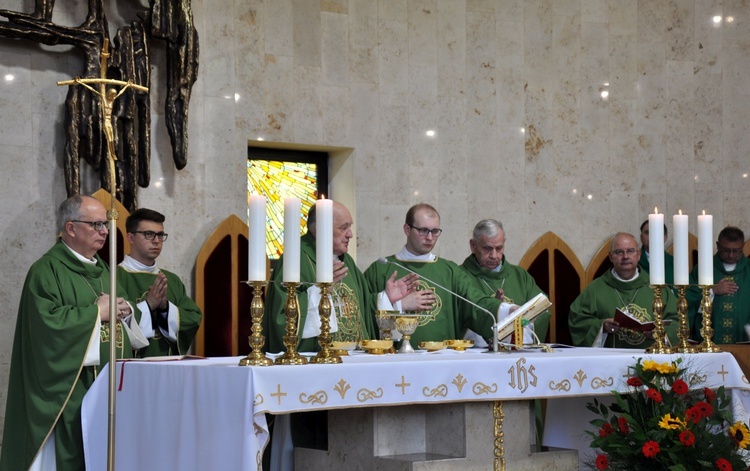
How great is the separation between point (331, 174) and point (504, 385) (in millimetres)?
4385

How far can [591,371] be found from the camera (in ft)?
16.8

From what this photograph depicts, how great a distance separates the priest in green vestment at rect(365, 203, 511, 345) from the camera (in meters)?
6.53

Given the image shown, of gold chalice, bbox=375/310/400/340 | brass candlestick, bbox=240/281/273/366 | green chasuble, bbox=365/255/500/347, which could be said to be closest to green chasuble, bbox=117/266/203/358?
green chasuble, bbox=365/255/500/347

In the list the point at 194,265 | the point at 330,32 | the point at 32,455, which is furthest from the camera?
the point at 330,32

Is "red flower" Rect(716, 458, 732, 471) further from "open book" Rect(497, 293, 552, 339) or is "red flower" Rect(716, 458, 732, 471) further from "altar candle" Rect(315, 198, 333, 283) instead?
"altar candle" Rect(315, 198, 333, 283)

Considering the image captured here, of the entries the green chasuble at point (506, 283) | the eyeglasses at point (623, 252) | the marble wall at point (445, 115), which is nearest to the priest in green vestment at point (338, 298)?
the green chasuble at point (506, 283)

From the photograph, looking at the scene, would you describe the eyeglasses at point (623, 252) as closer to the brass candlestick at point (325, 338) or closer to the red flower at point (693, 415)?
the red flower at point (693, 415)

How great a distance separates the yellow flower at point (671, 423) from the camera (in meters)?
4.74

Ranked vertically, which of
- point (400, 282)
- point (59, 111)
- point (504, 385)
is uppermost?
point (59, 111)

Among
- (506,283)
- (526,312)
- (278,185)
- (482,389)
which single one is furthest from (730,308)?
(482,389)

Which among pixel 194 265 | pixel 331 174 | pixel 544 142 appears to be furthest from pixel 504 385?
pixel 544 142

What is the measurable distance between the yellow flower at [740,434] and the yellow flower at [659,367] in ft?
1.14

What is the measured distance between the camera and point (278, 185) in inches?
347

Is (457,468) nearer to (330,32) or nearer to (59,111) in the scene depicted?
(59,111)
